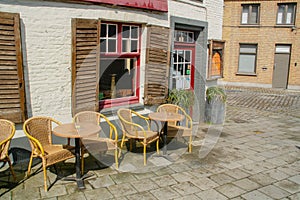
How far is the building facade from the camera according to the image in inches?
177

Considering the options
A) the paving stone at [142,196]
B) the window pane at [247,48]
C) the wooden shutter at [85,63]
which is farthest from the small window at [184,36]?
the window pane at [247,48]

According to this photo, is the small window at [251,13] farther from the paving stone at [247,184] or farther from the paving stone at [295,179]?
the paving stone at [247,184]

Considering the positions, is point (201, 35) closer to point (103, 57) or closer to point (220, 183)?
point (103, 57)

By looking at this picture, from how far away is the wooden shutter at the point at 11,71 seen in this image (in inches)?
169

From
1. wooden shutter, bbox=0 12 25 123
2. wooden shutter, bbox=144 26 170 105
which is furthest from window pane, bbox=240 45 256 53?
wooden shutter, bbox=0 12 25 123

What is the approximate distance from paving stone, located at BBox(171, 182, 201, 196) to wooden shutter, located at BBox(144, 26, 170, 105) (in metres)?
2.56

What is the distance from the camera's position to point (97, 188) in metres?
4.17

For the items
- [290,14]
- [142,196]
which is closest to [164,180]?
[142,196]

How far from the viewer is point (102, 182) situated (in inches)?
171

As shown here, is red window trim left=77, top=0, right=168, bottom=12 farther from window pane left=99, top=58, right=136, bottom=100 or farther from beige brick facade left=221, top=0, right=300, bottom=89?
beige brick facade left=221, top=0, right=300, bottom=89

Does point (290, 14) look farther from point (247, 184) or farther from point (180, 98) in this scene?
point (247, 184)

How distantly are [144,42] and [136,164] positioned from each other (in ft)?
8.96

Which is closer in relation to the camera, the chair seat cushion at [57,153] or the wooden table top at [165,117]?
the chair seat cushion at [57,153]

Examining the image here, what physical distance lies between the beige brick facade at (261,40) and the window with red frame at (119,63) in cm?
1260
